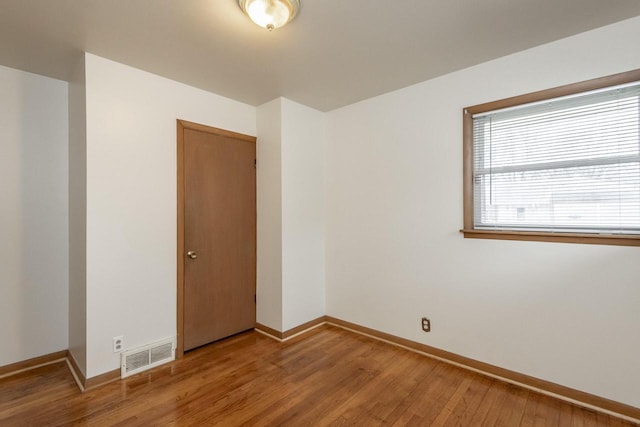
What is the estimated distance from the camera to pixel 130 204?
8.08ft

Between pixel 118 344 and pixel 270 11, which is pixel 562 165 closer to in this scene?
pixel 270 11

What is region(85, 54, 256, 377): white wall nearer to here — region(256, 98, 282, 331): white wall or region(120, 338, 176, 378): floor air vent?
region(120, 338, 176, 378): floor air vent

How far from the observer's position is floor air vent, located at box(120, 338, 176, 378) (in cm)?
239

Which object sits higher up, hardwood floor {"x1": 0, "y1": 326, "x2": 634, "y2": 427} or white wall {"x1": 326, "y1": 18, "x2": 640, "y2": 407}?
white wall {"x1": 326, "y1": 18, "x2": 640, "y2": 407}

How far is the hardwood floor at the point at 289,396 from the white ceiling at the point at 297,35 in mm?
2484

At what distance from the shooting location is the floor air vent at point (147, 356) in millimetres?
2395

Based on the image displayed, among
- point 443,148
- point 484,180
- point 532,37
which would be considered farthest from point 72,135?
point 532,37

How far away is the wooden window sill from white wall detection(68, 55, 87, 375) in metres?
3.02

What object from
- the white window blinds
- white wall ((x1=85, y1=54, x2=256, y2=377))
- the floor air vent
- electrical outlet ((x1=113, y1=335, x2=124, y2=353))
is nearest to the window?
the white window blinds

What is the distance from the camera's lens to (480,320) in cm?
245

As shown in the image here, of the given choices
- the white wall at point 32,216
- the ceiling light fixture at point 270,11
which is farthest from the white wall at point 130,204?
the ceiling light fixture at point 270,11

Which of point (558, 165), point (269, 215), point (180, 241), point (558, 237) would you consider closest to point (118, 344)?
point (180, 241)

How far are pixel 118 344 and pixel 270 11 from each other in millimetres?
2631

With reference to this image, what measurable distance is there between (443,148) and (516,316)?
1452 mm
